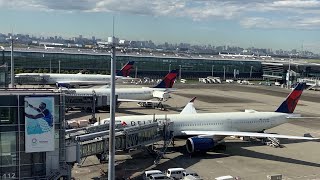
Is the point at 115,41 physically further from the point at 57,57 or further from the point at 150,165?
the point at 57,57

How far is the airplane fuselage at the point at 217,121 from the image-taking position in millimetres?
50875

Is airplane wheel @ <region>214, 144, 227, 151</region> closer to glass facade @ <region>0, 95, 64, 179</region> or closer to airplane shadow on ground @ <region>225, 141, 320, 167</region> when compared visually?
airplane shadow on ground @ <region>225, 141, 320, 167</region>

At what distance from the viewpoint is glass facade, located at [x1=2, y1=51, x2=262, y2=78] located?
15625 cm

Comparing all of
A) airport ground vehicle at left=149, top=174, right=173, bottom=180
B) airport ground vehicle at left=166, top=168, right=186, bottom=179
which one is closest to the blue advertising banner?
airport ground vehicle at left=149, top=174, right=173, bottom=180

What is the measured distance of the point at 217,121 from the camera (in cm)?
5438

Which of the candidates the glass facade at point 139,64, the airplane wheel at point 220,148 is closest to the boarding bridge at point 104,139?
the airplane wheel at point 220,148

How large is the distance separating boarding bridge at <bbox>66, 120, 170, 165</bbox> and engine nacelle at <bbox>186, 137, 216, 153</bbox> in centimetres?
294

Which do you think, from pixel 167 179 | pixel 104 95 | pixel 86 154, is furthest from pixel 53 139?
pixel 104 95

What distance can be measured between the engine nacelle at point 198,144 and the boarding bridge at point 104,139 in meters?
2.94

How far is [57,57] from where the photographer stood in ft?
531

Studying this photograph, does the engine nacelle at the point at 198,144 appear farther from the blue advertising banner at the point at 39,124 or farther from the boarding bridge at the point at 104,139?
the blue advertising banner at the point at 39,124

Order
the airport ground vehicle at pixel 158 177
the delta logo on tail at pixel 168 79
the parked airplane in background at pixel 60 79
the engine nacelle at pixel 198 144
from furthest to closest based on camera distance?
the parked airplane in background at pixel 60 79 → the delta logo on tail at pixel 168 79 → the engine nacelle at pixel 198 144 → the airport ground vehicle at pixel 158 177

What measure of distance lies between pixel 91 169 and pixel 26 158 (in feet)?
46.5

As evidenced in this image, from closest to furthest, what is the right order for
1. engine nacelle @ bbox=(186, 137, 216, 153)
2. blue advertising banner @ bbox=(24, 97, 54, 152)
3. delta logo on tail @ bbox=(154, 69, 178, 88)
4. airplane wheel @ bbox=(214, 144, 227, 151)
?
blue advertising banner @ bbox=(24, 97, 54, 152)
engine nacelle @ bbox=(186, 137, 216, 153)
airplane wheel @ bbox=(214, 144, 227, 151)
delta logo on tail @ bbox=(154, 69, 178, 88)
